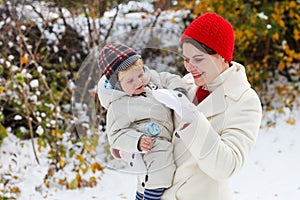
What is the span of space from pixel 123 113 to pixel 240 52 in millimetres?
4189

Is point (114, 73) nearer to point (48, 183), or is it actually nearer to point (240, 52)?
point (48, 183)

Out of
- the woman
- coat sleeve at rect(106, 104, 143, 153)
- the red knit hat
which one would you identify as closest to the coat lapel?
the woman

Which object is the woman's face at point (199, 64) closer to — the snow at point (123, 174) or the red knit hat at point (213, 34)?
the red knit hat at point (213, 34)

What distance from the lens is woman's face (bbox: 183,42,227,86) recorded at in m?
1.39

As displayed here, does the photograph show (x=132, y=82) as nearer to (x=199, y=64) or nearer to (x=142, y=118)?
(x=142, y=118)

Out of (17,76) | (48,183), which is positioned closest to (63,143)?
(48,183)

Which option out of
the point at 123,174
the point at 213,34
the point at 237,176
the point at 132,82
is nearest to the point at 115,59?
the point at 132,82

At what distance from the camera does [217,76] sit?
1443mm

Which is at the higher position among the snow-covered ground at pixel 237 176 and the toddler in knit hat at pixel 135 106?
the toddler in knit hat at pixel 135 106

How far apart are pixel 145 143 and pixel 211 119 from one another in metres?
0.22

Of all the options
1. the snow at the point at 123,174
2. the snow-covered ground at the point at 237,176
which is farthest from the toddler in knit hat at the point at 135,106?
the snow-covered ground at the point at 237,176

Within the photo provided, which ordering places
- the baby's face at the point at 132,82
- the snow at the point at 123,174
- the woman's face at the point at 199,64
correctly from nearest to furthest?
the baby's face at the point at 132,82 → the woman's face at the point at 199,64 → the snow at the point at 123,174

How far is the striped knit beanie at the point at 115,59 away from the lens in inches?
50.8

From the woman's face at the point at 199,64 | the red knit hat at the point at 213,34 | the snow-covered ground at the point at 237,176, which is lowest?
the snow-covered ground at the point at 237,176
